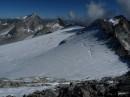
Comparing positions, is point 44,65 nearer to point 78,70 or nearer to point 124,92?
point 78,70

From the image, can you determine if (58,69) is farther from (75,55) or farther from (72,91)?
(72,91)

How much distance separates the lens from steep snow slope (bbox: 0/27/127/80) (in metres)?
128

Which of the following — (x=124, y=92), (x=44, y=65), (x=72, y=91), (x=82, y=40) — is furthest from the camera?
(x=82, y=40)

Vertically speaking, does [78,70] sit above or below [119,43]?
below

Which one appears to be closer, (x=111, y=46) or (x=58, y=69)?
(x=58, y=69)

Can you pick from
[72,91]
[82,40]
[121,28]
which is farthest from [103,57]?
[72,91]

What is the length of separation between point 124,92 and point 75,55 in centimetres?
8243

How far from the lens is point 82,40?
171m

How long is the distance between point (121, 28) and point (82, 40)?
21211 millimetres

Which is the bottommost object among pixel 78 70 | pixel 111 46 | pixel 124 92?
pixel 124 92

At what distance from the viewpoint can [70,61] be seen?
474 ft

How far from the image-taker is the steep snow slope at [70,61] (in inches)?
5034

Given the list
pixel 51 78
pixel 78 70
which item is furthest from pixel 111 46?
pixel 51 78

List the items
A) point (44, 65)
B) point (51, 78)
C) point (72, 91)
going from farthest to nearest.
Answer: point (44, 65)
point (51, 78)
point (72, 91)
